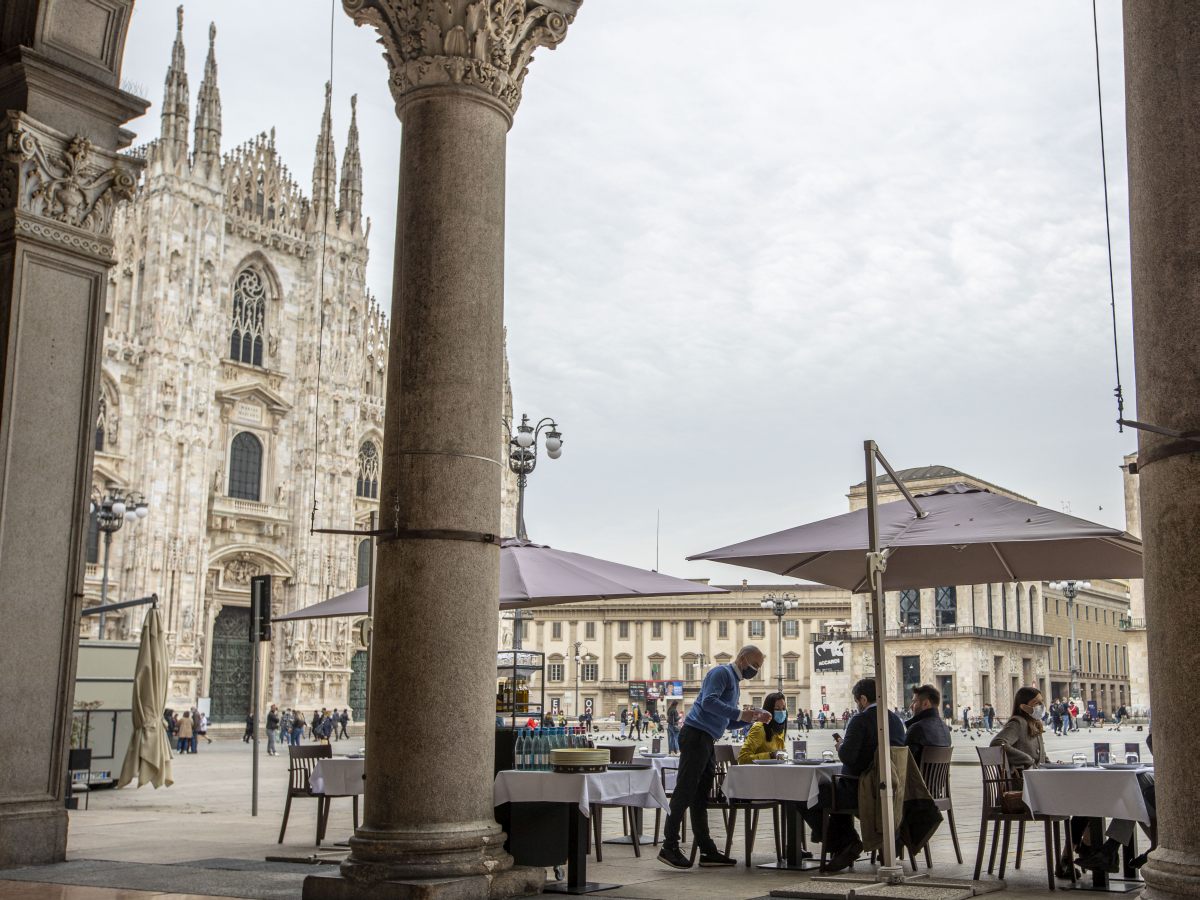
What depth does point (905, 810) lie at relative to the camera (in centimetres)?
784

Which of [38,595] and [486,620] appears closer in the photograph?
[486,620]

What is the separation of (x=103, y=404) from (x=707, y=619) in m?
49.7

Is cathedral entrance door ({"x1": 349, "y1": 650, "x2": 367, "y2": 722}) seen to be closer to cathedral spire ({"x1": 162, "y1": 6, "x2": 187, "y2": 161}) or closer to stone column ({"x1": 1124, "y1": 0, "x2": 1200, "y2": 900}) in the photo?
cathedral spire ({"x1": 162, "y1": 6, "x2": 187, "y2": 161})

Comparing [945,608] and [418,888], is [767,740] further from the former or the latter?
[945,608]

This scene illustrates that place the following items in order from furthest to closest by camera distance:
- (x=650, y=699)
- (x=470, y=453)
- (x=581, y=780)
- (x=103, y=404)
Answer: (x=650, y=699) < (x=103, y=404) < (x=581, y=780) < (x=470, y=453)

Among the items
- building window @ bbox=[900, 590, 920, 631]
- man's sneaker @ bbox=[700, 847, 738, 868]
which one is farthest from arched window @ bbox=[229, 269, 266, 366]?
building window @ bbox=[900, 590, 920, 631]

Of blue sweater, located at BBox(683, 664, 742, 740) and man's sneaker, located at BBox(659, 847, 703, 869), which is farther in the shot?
blue sweater, located at BBox(683, 664, 742, 740)

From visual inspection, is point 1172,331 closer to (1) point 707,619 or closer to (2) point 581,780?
(2) point 581,780

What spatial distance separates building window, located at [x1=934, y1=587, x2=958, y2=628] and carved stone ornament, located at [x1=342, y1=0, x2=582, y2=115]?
2735 inches

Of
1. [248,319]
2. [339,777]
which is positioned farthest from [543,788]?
[248,319]

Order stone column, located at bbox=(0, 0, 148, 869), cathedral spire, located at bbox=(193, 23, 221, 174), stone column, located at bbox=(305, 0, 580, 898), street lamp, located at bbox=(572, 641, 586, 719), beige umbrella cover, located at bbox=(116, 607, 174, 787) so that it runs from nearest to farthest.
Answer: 1. stone column, located at bbox=(305, 0, 580, 898)
2. stone column, located at bbox=(0, 0, 148, 869)
3. beige umbrella cover, located at bbox=(116, 607, 174, 787)
4. cathedral spire, located at bbox=(193, 23, 221, 174)
5. street lamp, located at bbox=(572, 641, 586, 719)

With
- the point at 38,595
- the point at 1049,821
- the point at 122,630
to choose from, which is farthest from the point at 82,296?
the point at 122,630

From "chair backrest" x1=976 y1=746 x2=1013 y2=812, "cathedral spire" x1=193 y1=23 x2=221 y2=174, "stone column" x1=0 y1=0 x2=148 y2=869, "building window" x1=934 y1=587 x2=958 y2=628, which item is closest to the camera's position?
"stone column" x1=0 y1=0 x2=148 y2=869

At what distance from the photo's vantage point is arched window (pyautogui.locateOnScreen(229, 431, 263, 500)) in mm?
42625
